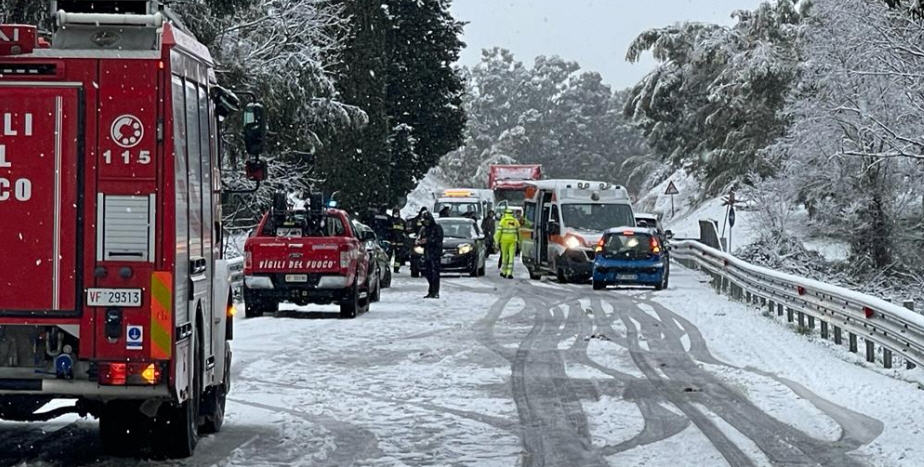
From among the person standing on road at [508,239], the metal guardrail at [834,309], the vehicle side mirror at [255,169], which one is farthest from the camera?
the person standing on road at [508,239]

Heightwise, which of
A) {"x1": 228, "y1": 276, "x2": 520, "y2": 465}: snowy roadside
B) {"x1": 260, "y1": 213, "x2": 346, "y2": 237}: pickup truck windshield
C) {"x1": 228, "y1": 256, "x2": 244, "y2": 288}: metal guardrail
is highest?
{"x1": 260, "y1": 213, "x2": 346, "y2": 237}: pickup truck windshield

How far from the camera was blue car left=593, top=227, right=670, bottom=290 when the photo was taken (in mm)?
31484

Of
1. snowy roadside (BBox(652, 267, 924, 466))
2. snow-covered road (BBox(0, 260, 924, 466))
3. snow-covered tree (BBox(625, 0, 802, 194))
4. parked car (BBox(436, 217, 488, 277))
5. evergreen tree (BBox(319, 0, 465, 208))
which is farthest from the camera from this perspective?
snow-covered tree (BBox(625, 0, 802, 194))

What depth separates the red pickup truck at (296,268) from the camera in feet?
76.2

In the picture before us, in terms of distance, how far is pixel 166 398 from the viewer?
30.3 feet

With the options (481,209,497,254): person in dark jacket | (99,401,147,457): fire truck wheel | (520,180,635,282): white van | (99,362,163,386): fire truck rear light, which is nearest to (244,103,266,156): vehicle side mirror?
(99,401,147,457): fire truck wheel

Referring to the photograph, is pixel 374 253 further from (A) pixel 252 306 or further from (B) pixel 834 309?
(B) pixel 834 309

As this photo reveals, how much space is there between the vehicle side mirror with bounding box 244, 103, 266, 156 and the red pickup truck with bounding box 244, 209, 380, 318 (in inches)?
459

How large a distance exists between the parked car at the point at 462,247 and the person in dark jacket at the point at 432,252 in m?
8.00

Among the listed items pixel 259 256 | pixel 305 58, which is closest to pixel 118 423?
pixel 259 256

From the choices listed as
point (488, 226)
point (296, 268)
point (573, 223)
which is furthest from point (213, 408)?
point (488, 226)

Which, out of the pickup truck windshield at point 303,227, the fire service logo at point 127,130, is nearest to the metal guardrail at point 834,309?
the pickup truck windshield at point 303,227

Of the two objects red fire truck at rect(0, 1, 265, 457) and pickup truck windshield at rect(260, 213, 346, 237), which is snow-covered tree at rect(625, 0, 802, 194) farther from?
red fire truck at rect(0, 1, 265, 457)

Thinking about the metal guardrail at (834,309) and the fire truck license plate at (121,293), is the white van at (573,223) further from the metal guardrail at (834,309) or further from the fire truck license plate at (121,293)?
the fire truck license plate at (121,293)
